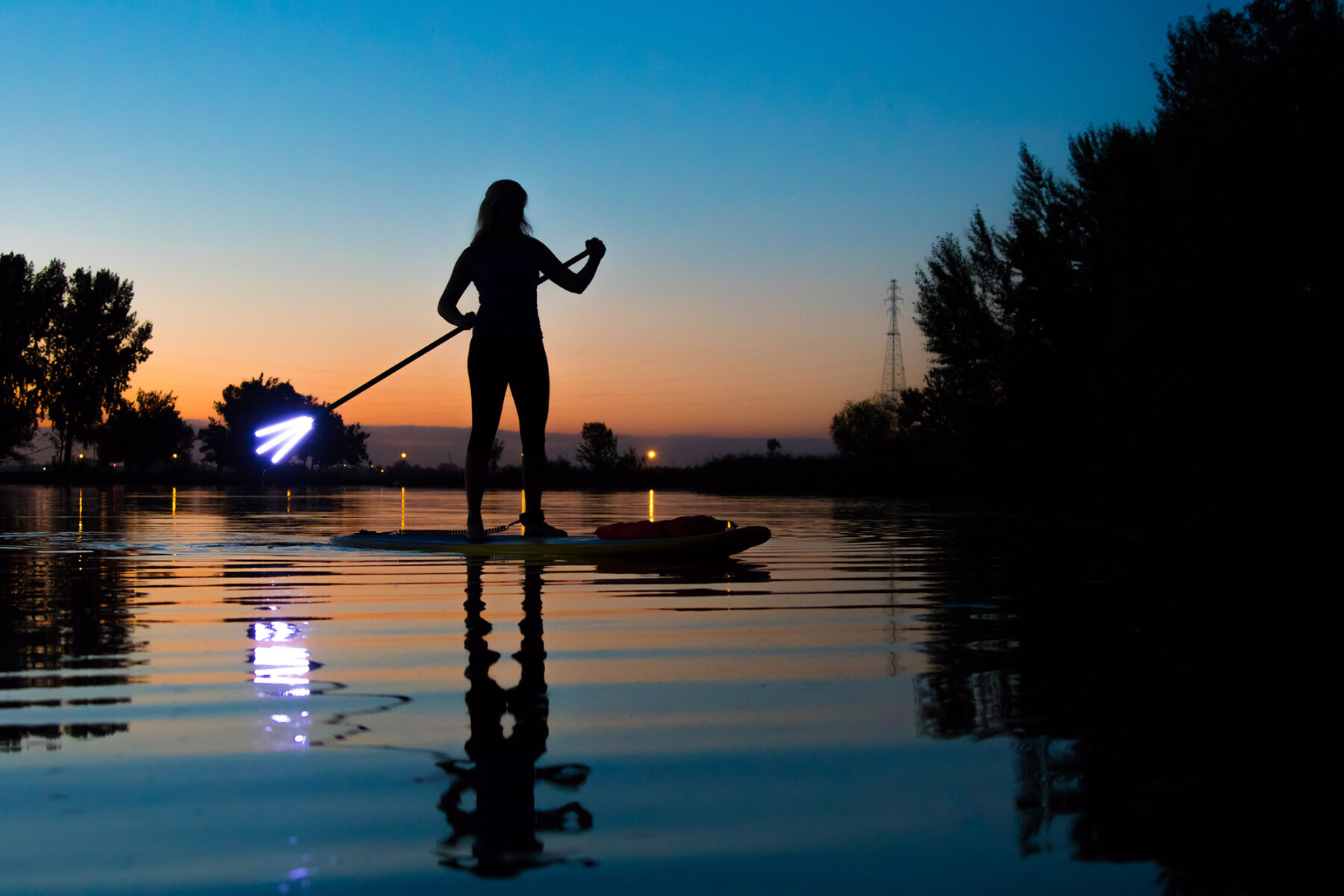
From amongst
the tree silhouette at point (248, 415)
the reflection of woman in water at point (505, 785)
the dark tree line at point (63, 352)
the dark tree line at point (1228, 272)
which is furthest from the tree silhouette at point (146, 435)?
the reflection of woman in water at point (505, 785)

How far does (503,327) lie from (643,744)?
5085 millimetres

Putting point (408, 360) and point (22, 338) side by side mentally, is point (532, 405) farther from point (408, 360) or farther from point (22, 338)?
point (22, 338)

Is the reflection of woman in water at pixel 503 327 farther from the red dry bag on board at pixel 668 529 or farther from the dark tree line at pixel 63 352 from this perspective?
the dark tree line at pixel 63 352

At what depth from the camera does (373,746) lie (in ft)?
6.66

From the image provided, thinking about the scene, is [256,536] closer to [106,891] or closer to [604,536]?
[604,536]

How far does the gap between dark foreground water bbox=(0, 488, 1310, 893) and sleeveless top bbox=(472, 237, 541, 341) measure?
8.68 ft

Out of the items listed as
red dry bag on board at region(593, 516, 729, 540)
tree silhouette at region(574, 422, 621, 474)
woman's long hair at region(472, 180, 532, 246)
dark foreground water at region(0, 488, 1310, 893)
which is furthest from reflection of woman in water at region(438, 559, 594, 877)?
tree silhouette at region(574, 422, 621, 474)

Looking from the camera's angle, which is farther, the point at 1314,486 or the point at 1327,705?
the point at 1314,486

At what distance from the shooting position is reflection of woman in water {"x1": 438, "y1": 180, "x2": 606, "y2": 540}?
272 inches

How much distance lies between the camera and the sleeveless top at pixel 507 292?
6891 millimetres

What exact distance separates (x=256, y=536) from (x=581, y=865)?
872 cm

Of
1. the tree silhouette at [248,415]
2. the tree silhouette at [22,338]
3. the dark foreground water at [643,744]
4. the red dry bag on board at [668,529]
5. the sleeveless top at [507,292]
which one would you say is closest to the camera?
the dark foreground water at [643,744]

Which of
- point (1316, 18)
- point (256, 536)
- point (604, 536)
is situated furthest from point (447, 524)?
point (1316, 18)

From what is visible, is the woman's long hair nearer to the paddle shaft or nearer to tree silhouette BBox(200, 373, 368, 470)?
the paddle shaft
